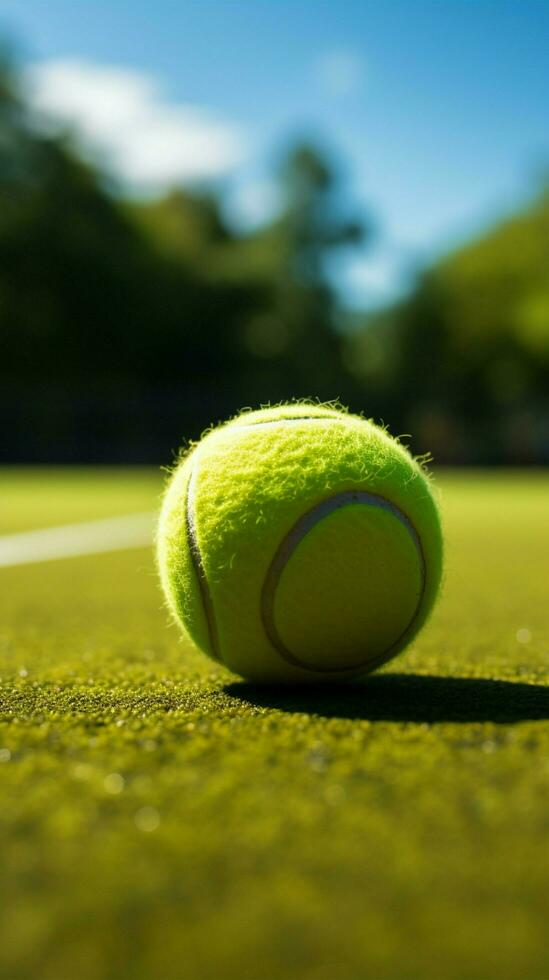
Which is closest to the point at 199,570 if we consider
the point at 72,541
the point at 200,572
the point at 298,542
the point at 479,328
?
the point at 200,572

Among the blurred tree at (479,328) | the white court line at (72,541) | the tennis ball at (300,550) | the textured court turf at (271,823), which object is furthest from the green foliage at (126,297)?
the textured court turf at (271,823)

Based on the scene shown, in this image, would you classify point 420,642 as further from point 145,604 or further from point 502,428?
point 502,428

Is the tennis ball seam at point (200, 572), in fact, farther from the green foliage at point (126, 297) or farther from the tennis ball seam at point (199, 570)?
the green foliage at point (126, 297)

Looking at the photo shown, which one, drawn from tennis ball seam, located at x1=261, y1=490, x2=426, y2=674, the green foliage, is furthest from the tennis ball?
the green foliage

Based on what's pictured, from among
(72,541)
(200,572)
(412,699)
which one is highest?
(200,572)

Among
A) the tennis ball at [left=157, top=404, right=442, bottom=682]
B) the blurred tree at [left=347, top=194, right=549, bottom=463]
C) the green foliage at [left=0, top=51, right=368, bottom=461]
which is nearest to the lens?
the tennis ball at [left=157, top=404, right=442, bottom=682]

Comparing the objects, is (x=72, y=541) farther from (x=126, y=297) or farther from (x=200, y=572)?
(x=126, y=297)

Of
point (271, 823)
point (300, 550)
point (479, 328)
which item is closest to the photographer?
point (271, 823)

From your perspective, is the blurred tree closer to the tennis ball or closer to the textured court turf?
the tennis ball
